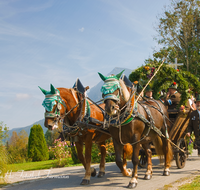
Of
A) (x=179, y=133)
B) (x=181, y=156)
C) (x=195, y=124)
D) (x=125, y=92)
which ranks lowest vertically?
(x=181, y=156)

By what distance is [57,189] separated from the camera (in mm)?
5555

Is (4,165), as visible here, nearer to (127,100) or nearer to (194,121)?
(127,100)

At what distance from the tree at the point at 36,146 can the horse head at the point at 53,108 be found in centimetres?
1064

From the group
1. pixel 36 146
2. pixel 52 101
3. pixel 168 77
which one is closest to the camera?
pixel 52 101

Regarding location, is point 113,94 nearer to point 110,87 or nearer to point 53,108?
point 110,87

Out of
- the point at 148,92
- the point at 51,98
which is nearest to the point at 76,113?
the point at 51,98

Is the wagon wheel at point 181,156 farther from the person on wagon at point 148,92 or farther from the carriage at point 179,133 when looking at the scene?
the person on wagon at point 148,92

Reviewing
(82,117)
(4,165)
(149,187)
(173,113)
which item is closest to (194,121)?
(173,113)

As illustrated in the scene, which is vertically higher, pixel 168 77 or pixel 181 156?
pixel 168 77

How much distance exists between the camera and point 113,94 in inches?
188

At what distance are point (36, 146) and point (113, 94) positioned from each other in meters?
12.1

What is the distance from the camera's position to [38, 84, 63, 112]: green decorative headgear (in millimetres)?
5371

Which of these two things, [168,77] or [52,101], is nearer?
[52,101]

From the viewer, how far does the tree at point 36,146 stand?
601 inches
